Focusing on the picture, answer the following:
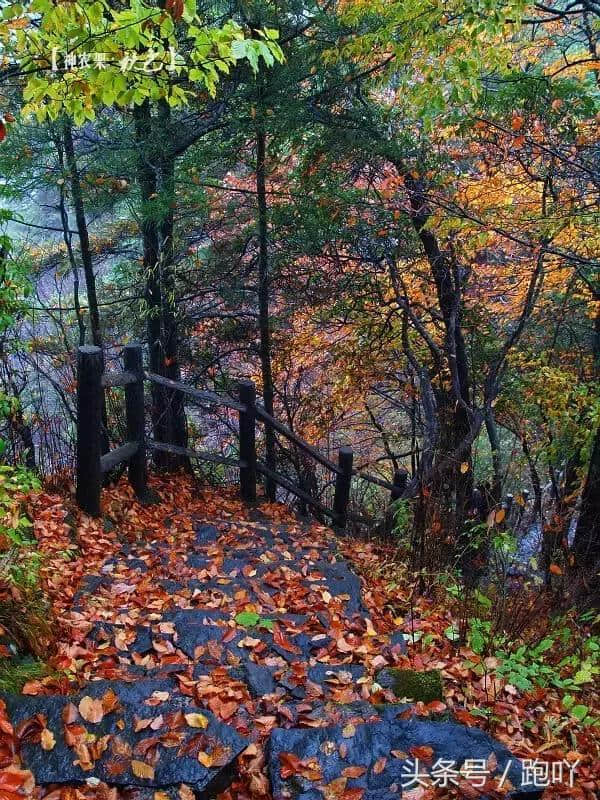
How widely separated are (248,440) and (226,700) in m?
4.74

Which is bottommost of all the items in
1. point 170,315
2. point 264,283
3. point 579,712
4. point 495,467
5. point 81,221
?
point 579,712

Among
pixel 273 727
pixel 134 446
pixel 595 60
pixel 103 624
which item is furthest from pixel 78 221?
pixel 273 727

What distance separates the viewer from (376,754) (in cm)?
283

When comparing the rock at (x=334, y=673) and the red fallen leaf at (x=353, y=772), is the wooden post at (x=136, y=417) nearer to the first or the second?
the rock at (x=334, y=673)

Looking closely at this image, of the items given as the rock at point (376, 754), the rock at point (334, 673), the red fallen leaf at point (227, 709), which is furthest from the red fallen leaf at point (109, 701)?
the rock at point (334, 673)

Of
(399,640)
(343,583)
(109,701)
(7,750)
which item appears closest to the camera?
(7,750)

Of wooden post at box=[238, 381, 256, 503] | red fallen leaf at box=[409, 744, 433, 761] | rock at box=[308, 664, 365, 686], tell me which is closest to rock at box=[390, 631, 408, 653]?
rock at box=[308, 664, 365, 686]

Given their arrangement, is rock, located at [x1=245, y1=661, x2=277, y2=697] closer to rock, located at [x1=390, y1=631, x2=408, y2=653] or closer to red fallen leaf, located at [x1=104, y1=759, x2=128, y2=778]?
red fallen leaf, located at [x1=104, y1=759, x2=128, y2=778]

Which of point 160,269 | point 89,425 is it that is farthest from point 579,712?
point 160,269

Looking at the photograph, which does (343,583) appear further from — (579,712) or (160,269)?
(160,269)

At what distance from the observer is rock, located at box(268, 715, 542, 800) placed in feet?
8.63

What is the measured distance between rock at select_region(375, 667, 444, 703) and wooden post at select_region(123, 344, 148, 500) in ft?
13.2

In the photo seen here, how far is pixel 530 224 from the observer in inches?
230

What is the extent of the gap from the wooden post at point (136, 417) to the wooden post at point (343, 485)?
2.80m
